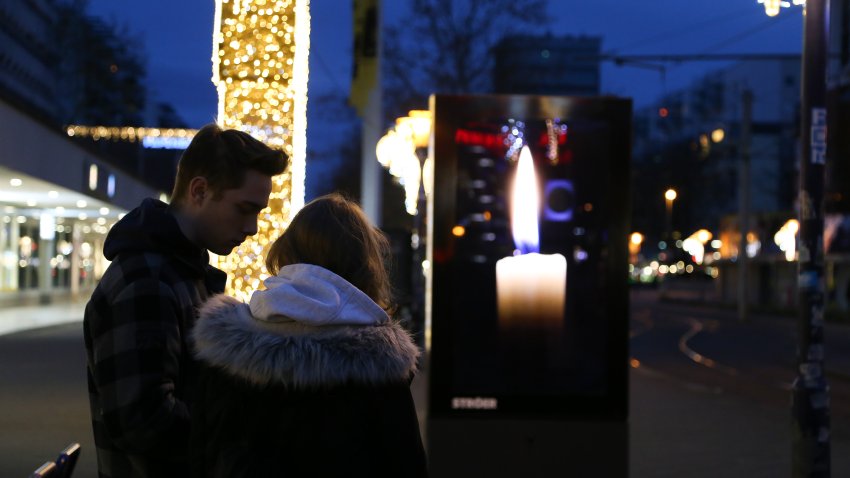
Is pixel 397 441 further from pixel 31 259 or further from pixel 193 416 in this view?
pixel 31 259

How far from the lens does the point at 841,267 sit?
48719 mm

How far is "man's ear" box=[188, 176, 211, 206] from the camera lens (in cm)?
254

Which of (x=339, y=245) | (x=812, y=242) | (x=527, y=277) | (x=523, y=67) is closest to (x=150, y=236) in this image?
(x=339, y=245)

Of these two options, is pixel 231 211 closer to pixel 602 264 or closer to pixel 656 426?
pixel 602 264

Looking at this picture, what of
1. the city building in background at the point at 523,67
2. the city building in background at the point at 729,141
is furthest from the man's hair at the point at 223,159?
the city building in background at the point at 729,141

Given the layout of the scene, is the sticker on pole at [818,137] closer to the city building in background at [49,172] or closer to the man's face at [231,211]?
the man's face at [231,211]

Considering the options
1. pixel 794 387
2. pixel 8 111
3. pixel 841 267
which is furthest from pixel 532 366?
pixel 841 267

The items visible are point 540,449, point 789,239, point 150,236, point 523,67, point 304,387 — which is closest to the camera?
point 304,387

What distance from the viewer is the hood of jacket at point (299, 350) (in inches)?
85.1

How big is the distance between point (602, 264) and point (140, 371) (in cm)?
379

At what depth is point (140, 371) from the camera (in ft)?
7.44

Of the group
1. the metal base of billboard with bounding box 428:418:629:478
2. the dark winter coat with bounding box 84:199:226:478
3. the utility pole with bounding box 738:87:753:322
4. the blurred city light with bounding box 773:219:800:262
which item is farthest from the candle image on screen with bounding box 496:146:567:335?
the blurred city light with bounding box 773:219:800:262

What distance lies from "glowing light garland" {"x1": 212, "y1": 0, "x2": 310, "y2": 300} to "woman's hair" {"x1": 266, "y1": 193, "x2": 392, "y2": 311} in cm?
312

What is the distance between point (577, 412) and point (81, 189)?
25.6 m
